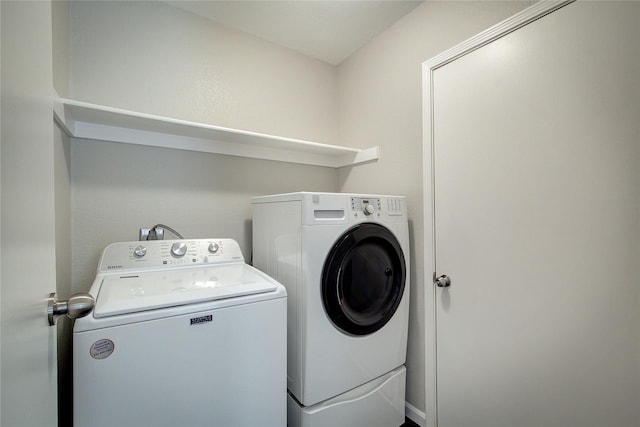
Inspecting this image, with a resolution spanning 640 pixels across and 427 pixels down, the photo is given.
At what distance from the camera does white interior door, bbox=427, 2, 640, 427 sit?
987mm

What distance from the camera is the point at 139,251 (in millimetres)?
1380

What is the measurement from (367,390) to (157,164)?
176 cm

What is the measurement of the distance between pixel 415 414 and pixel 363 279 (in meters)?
0.96

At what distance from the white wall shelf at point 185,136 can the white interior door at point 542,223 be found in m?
0.75

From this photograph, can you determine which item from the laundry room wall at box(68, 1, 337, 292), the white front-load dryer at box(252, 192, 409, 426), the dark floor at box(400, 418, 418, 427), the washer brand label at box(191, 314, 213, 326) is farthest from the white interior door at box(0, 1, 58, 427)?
the dark floor at box(400, 418, 418, 427)

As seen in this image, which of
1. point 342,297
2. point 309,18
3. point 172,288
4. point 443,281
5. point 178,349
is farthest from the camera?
point 309,18

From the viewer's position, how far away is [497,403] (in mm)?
1326

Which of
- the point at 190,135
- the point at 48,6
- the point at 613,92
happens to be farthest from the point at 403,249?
the point at 48,6

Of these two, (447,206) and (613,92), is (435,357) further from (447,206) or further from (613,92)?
(613,92)

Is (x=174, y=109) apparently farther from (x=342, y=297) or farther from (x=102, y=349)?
(x=342, y=297)

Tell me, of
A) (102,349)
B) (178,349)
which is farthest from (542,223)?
(102,349)

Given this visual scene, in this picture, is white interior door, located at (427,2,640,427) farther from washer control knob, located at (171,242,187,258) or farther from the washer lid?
washer control knob, located at (171,242,187,258)

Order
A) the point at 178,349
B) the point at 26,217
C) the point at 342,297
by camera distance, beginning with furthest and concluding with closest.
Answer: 1. the point at 342,297
2. the point at 178,349
3. the point at 26,217

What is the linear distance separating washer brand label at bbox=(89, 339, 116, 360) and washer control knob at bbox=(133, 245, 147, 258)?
0.59 meters
